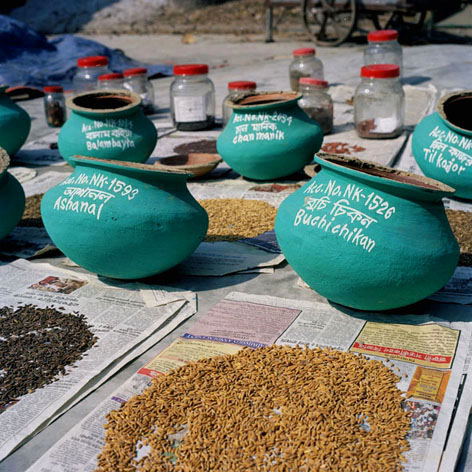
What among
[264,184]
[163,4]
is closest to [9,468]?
[264,184]

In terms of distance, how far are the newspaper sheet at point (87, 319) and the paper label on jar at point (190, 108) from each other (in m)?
2.97

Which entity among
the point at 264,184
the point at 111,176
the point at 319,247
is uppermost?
the point at 111,176

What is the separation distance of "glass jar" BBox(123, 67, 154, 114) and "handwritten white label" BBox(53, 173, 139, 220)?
11.9 feet

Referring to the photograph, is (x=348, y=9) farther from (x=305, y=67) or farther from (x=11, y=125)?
(x=11, y=125)

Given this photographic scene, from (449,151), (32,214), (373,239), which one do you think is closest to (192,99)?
(32,214)

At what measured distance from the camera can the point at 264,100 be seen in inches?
165

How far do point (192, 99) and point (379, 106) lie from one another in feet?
5.47

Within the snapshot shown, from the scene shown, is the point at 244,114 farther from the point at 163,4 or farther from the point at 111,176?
the point at 163,4

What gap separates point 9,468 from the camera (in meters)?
1.67

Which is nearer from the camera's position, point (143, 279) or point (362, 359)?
point (362, 359)

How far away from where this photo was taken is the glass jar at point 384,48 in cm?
680

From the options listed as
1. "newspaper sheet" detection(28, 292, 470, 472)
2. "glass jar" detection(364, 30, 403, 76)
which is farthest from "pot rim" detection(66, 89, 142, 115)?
"glass jar" detection(364, 30, 403, 76)

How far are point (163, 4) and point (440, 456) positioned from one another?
14014mm

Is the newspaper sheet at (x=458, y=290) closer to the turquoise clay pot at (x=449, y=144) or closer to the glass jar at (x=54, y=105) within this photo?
the turquoise clay pot at (x=449, y=144)
